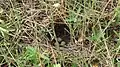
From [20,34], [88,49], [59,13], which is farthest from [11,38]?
[88,49]

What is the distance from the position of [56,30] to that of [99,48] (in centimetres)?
30

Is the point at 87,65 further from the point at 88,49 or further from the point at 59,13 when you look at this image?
the point at 59,13

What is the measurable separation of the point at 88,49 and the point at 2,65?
19.9 inches

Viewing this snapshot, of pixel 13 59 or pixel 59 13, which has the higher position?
pixel 59 13

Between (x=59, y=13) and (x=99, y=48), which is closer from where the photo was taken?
(x=99, y=48)

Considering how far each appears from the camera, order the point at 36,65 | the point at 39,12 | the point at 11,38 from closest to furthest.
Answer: the point at 36,65 < the point at 11,38 < the point at 39,12

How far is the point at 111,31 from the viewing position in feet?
6.00

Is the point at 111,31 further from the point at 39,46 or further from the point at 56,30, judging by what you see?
the point at 39,46

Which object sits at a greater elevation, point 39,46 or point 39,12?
point 39,12

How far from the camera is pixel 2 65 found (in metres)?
1.69

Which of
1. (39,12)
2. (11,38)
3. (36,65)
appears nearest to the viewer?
(36,65)

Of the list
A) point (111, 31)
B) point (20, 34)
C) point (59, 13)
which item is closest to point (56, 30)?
point (59, 13)

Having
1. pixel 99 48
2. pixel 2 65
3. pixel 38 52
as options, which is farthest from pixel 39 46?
pixel 99 48

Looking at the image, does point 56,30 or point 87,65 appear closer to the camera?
point 87,65
